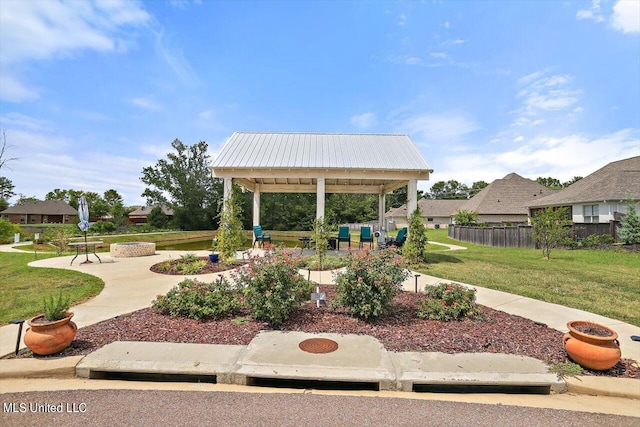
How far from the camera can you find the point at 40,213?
4831 cm

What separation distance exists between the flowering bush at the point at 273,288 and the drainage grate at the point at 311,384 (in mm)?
1164

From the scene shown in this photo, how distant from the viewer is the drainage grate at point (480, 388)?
271 centimetres

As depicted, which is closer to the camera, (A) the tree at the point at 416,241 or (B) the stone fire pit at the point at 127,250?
(A) the tree at the point at 416,241

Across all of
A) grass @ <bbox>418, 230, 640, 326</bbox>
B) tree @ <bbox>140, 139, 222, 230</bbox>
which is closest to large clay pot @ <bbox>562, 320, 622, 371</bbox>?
grass @ <bbox>418, 230, 640, 326</bbox>

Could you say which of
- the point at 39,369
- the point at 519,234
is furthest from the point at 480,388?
the point at 519,234

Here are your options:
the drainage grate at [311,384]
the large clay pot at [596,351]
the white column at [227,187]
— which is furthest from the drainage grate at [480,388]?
the white column at [227,187]

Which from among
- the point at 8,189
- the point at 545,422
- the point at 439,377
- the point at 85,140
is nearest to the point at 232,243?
the point at 439,377

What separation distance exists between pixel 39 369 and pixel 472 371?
416 cm

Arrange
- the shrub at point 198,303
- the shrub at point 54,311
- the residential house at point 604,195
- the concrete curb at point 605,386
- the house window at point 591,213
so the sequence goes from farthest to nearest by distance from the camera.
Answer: the house window at point 591,213, the residential house at point 604,195, the shrub at point 198,303, the shrub at point 54,311, the concrete curb at point 605,386

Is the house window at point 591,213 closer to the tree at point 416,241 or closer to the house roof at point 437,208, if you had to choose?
the tree at point 416,241

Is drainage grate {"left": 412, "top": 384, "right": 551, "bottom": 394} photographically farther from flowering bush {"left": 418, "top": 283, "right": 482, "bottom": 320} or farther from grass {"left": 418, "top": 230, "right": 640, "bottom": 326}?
grass {"left": 418, "top": 230, "right": 640, "bottom": 326}

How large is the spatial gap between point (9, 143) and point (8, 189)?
67.4 metres

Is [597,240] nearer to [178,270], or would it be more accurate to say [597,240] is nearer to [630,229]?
[630,229]

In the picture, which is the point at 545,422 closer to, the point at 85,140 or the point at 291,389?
the point at 291,389
